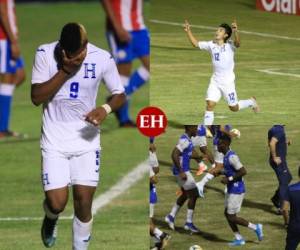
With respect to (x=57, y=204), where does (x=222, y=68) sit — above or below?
above

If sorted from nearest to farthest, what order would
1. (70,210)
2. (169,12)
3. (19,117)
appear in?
(169,12), (70,210), (19,117)

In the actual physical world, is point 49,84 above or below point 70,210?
above

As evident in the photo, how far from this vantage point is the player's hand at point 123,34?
1897 centimetres

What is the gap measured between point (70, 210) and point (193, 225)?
4.74 m

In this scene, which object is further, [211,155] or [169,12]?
[211,155]

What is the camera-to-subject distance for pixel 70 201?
44.3ft

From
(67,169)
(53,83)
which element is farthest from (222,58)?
(67,169)

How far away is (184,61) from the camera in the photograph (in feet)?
26.3

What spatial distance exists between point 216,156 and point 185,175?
0.24 metres

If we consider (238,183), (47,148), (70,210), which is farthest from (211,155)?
(70,210)

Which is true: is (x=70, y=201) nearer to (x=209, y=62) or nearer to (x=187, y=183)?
(x=187, y=183)

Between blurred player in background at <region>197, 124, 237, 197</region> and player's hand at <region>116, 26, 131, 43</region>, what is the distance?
34.2 ft

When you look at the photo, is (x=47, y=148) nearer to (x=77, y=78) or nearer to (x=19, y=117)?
(x=77, y=78)

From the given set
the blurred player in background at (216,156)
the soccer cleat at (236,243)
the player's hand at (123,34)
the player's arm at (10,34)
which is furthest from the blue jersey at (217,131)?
the player's hand at (123,34)
